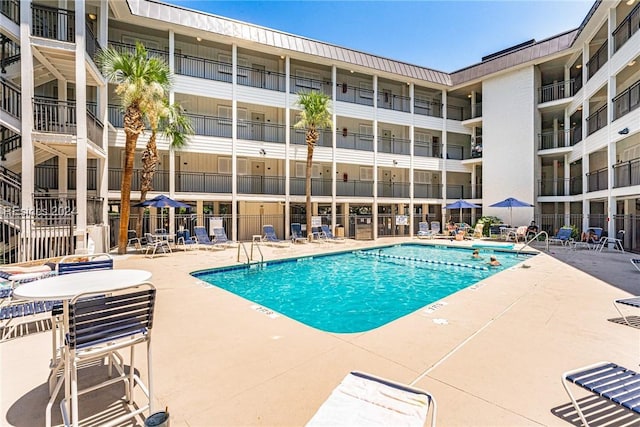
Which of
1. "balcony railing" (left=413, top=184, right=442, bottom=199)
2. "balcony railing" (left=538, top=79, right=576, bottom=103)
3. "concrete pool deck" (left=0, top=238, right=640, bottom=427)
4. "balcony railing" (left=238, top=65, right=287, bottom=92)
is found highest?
"balcony railing" (left=238, top=65, right=287, bottom=92)

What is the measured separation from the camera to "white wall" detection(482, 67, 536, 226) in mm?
21828

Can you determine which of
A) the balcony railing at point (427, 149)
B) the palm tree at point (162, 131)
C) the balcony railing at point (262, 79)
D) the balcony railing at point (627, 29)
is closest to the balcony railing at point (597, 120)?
the balcony railing at point (627, 29)

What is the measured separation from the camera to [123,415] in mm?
2865

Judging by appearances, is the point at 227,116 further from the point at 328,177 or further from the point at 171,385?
the point at 171,385

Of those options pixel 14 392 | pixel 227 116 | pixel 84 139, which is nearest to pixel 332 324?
pixel 14 392

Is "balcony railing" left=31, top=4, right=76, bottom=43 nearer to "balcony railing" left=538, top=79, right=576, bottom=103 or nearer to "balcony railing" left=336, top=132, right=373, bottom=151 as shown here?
"balcony railing" left=336, top=132, right=373, bottom=151

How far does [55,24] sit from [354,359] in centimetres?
1723

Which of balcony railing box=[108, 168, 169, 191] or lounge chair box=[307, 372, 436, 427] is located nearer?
lounge chair box=[307, 372, 436, 427]

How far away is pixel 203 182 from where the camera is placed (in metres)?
19.2

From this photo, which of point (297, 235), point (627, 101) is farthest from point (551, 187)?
point (297, 235)

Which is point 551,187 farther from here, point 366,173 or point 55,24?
point 55,24

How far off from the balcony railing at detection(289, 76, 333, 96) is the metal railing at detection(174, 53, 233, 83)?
4.16 metres

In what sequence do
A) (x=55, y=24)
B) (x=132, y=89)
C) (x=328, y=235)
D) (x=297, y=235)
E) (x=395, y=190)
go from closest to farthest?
1. (x=132, y=89)
2. (x=55, y=24)
3. (x=297, y=235)
4. (x=328, y=235)
5. (x=395, y=190)

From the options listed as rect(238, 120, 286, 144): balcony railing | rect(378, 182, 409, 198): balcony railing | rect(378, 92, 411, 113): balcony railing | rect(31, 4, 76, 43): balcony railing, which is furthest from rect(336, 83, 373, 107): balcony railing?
rect(31, 4, 76, 43): balcony railing
